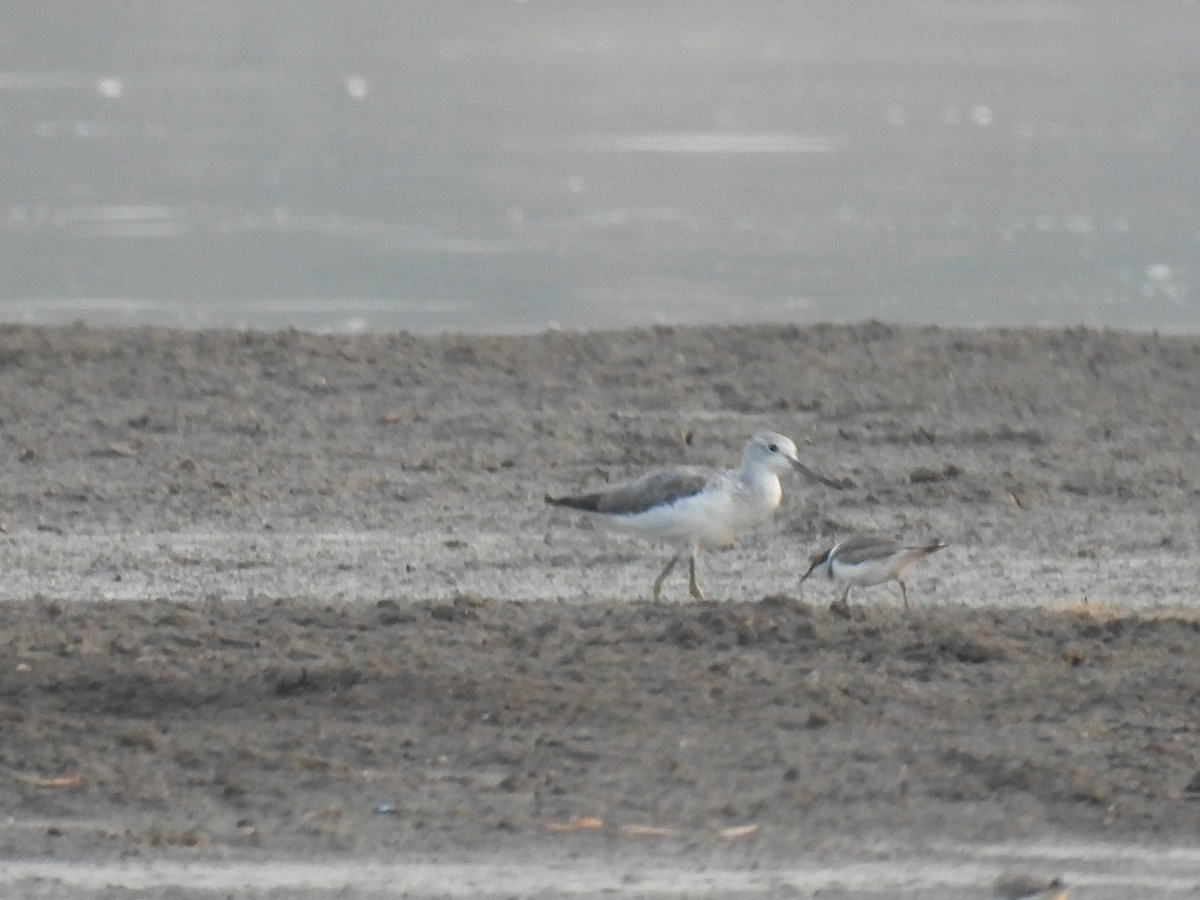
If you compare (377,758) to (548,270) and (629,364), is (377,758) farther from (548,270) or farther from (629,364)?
(548,270)

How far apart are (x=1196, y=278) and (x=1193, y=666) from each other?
45.8 feet

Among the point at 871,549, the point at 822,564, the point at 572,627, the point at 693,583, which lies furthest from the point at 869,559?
the point at 572,627

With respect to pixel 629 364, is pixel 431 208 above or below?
above

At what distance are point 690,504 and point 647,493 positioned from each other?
181 mm

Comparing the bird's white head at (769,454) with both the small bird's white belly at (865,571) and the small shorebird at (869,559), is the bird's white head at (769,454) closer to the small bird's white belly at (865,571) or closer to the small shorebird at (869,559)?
the small shorebird at (869,559)

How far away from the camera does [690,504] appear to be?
9.68m

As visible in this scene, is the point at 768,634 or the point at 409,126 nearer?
the point at 768,634

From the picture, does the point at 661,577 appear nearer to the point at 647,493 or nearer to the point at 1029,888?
the point at 647,493

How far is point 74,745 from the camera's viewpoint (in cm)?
735

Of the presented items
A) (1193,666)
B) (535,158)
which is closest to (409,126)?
(535,158)

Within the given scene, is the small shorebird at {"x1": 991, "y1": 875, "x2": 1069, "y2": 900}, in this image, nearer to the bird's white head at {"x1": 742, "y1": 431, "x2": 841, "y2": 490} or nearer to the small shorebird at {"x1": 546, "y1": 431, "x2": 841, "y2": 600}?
the small shorebird at {"x1": 546, "y1": 431, "x2": 841, "y2": 600}

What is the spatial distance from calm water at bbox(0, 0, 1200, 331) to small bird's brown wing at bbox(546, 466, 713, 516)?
8428mm

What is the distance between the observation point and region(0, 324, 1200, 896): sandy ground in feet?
21.9

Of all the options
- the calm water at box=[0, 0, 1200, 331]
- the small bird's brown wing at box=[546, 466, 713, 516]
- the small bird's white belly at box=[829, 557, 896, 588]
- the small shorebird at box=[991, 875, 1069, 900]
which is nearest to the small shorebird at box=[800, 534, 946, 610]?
the small bird's white belly at box=[829, 557, 896, 588]
